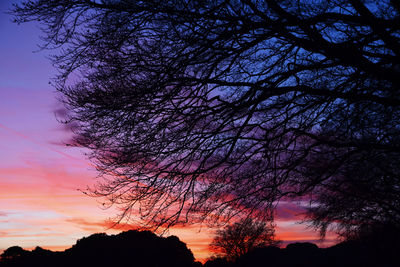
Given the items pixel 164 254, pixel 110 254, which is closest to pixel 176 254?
pixel 164 254

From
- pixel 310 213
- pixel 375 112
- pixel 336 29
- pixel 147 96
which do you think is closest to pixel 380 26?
pixel 336 29

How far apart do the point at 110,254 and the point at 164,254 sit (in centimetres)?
348

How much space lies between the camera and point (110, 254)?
2244 centimetres

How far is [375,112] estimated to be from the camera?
766 cm

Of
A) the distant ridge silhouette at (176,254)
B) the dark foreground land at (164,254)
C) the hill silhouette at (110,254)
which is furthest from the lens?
the hill silhouette at (110,254)

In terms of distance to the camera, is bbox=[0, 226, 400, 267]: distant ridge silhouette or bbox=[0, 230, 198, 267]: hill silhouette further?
bbox=[0, 230, 198, 267]: hill silhouette

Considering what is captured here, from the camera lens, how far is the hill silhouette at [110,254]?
21406 millimetres

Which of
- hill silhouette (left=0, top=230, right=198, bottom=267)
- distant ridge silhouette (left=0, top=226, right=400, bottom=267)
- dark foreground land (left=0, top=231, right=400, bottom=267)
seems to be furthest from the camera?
hill silhouette (left=0, top=230, right=198, bottom=267)

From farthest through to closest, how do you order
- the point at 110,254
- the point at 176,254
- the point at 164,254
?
the point at 176,254 → the point at 164,254 → the point at 110,254

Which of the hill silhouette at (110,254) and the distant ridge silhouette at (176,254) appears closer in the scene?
the distant ridge silhouette at (176,254)

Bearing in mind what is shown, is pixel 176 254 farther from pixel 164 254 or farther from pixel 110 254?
pixel 110 254

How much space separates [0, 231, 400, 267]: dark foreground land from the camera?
1436 cm

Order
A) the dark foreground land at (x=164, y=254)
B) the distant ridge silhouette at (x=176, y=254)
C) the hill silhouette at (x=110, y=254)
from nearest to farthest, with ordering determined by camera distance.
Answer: the distant ridge silhouette at (x=176, y=254), the dark foreground land at (x=164, y=254), the hill silhouette at (x=110, y=254)

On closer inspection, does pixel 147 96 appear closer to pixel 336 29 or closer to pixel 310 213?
pixel 336 29
